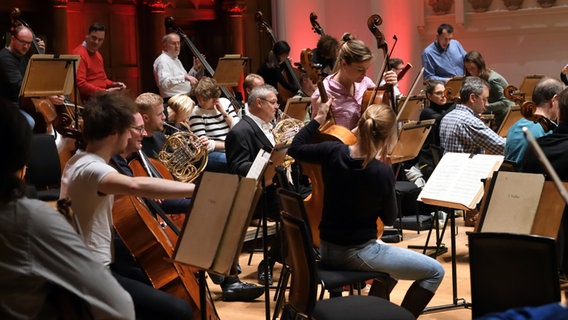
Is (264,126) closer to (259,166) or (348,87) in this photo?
(348,87)

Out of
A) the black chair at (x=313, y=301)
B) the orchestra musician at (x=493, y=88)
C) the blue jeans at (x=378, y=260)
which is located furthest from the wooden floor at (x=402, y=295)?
the orchestra musician at (x=493, y=88)

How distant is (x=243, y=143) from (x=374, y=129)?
1.77 m

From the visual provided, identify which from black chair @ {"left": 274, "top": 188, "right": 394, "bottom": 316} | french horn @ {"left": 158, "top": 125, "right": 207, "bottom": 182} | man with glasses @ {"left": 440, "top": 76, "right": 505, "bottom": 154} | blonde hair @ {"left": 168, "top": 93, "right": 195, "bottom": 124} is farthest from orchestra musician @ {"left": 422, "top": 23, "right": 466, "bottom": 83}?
black chair @ {"left": 274, "top": 188, "right": 394, "bottom": 316}

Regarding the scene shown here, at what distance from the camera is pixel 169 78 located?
28.2ft

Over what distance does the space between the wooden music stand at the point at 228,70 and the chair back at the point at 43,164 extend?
2359 mm

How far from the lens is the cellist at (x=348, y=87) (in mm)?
5152

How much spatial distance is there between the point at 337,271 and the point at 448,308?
1256 mm

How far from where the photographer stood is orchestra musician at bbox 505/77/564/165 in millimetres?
5285

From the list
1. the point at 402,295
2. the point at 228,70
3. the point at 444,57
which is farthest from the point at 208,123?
the point at 444,57

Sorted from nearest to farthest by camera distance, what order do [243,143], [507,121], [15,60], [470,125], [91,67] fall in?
[243,143], [470,125], [507,121], [15,60], [91,67]

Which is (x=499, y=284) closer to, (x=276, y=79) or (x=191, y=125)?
(x=191, y=125)

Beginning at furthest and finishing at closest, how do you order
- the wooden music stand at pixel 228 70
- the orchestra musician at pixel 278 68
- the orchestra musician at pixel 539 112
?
the orchestra musician at pixel 278 68
the wooden music stand at pixel 228 70
the orchestra musician at pixel 539 112

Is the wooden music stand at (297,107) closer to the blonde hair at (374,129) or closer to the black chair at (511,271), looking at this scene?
the blonde hair at (374,129)

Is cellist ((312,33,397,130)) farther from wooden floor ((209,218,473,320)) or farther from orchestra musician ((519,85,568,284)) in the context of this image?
wooden floor ((209,218,473,320))
